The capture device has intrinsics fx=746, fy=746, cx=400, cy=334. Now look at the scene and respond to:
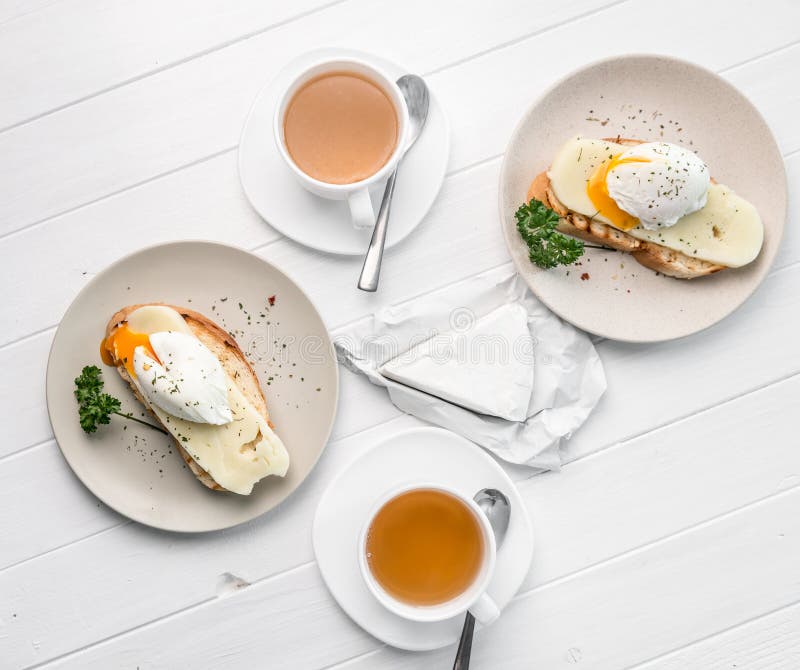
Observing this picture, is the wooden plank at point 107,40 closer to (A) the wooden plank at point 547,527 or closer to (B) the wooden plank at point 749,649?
(A) the wooden plank at point 547,527

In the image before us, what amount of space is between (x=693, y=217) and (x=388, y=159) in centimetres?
74

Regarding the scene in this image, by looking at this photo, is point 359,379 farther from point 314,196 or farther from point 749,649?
point 749,649

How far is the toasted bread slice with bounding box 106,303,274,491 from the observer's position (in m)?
1.69

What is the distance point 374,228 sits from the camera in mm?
1744

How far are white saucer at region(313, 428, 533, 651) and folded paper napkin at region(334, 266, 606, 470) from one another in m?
0.07

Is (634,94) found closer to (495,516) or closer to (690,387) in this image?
(690,387)

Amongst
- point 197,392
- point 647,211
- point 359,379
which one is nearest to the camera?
point 197,392

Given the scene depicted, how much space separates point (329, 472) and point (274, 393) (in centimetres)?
23

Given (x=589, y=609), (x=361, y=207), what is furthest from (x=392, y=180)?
(x=589, y=609)

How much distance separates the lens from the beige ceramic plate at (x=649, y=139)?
1765 mm

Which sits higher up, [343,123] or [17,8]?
[17,8]

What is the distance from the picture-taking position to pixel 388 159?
5.52 ft

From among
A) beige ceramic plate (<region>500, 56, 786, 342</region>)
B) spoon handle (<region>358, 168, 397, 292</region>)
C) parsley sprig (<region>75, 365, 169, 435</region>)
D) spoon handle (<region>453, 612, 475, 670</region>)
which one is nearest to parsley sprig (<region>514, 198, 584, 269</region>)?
beige ceramic plate (<region>500, 56, 786, 342</region>)

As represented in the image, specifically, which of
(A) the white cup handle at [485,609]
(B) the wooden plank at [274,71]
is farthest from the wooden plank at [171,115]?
(A) the white cup handle at [485,609]
